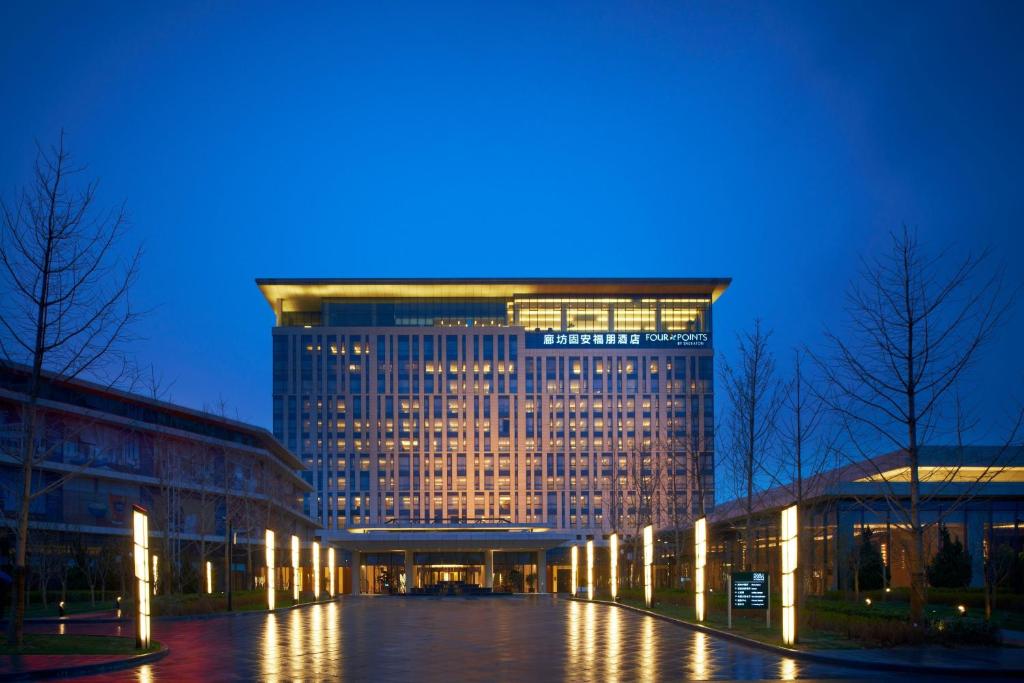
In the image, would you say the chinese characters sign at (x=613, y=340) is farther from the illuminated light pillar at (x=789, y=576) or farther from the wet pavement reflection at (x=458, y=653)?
the illuminated light pillar at (x=789, y=576)

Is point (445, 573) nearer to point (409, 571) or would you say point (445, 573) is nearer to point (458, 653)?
point (409, 571)

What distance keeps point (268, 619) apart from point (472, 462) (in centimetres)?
9807

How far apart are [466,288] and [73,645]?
116m

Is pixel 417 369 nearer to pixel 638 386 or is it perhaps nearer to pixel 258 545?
pixel 638 386

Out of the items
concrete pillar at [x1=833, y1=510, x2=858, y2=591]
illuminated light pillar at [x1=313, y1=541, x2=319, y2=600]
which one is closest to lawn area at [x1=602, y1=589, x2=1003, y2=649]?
concrete pillar at [x1=833, y1=510, x2=858, y2=591]

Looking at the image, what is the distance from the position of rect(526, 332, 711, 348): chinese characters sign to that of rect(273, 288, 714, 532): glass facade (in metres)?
0.67

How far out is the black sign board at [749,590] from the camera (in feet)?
95.6

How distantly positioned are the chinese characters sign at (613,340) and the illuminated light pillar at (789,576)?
11201 cm

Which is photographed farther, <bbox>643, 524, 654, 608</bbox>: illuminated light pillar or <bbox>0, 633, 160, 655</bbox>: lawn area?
<bbox>643, 524, 654, 608</bbox>: illuminated light pillar

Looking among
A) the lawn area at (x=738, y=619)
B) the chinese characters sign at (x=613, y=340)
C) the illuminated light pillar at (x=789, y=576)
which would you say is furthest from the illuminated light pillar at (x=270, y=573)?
the chinese characters sign at (x=613, y=340)

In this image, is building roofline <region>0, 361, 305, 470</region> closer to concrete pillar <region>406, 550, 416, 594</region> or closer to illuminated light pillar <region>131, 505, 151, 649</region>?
concrete pillar <region>406, 550, 416, 594</region>

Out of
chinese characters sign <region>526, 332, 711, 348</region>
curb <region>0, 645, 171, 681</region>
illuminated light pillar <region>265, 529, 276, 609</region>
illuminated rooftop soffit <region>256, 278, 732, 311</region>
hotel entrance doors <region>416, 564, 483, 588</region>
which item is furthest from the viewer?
chinese characters sign <region>526, 332, 711, 348</region>

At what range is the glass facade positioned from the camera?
13625 cm

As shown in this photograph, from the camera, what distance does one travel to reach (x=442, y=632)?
29859 millimetres
